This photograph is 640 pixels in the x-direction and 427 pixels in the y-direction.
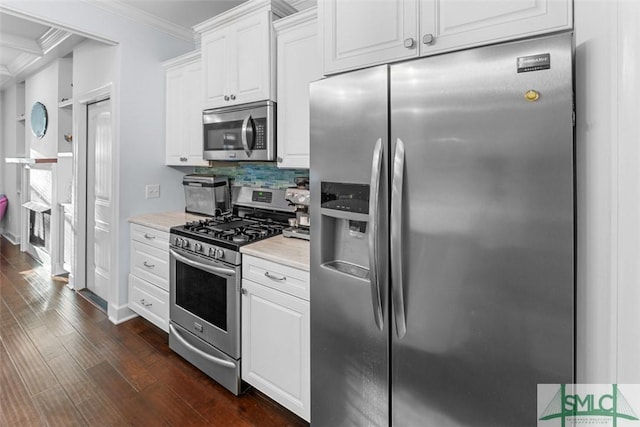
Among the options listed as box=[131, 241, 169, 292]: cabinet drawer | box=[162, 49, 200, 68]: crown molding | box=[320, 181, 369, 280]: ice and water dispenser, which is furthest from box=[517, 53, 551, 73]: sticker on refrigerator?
box=[162, 49, 200, 68]: crown molding

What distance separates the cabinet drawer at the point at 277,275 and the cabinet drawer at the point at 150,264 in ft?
3.37

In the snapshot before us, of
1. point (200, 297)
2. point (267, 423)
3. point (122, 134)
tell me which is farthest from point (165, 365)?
point (122, 134)

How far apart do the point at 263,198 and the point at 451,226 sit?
1800 millimetres

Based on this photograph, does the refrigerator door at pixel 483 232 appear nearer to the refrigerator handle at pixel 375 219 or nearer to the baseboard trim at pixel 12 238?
the refrigerator handle at pixel 375 219

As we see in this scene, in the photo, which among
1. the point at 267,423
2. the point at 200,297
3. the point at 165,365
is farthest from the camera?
the point at 165,365

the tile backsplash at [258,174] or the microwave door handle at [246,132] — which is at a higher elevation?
the microwave door handle at [246,132]

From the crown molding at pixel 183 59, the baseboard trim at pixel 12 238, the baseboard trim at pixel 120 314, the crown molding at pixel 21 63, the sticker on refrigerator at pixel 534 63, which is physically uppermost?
the crown molding at pixel 21 63

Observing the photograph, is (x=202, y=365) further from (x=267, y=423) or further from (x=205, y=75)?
(x=205, y=75)

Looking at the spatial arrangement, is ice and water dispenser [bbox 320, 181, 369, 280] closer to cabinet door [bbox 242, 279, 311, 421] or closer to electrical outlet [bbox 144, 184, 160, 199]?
cabinet door [bbox 242, 279, 311, 421]

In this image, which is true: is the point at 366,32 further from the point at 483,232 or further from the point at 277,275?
the point at 277,275

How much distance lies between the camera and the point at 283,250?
1.87 meters

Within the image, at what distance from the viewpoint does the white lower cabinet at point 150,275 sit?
2596 mm

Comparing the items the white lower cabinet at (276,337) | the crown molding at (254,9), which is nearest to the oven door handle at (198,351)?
the white lower cabinet at (276,337)

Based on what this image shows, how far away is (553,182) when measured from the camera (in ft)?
3.15
